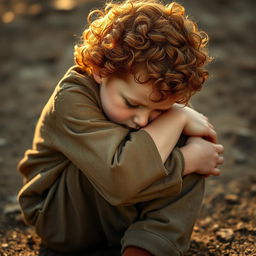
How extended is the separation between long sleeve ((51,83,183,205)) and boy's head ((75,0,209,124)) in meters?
0.21

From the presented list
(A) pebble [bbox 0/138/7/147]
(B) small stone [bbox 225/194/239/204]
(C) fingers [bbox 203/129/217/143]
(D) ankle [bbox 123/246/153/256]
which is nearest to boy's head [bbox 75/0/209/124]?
(C) fingers [bbox 203/129/217/143]

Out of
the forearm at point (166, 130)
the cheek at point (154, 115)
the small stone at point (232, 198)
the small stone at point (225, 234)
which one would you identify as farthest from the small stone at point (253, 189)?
Result: the cheek at point (154, 115)

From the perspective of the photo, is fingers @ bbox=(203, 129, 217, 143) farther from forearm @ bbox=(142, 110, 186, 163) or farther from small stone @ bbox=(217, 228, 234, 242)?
small stone @ bbox=(217, 228, 234, 242)

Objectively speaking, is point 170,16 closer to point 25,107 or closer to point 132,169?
point 132,169

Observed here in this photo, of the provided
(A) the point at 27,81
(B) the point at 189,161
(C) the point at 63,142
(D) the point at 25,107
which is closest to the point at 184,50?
(B) the point at 189,161

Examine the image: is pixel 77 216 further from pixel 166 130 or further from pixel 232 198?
pixel 232 198

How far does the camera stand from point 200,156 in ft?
8.25

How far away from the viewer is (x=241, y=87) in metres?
5.17

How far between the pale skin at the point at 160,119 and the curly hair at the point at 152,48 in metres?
0.06

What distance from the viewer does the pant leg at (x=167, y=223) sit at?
2.36m

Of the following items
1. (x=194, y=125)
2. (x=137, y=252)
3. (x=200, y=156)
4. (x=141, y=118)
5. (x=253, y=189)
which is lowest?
(x=253, y=189)

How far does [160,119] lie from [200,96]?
262cm

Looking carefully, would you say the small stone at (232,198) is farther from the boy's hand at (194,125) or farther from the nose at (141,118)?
the nose at (141,118)

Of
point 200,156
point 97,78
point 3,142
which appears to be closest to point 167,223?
point 200,156
